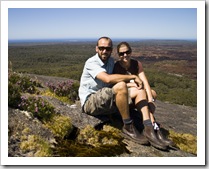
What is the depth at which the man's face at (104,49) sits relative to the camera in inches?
223

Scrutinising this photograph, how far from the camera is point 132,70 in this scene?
238 inches

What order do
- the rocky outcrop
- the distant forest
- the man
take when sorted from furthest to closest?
the distant forest → the man → the rocky outcrop

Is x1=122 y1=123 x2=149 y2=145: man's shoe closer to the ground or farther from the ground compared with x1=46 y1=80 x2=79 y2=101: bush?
closer to the ground

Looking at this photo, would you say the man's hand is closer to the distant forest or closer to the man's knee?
the man's knee

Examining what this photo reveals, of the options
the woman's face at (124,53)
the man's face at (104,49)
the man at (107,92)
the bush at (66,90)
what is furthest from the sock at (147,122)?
the bush at (66,90)

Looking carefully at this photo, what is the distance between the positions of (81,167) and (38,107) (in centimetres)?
140

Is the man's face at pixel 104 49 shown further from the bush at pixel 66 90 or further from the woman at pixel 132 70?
the bush at pixel 66 90

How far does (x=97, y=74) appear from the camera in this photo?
5.61 meters

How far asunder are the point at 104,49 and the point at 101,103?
1.07 metres

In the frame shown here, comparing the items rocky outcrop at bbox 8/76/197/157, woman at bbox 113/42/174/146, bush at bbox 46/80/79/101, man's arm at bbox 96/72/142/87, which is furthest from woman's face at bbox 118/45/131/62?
bush at bbox 46/80/79/101

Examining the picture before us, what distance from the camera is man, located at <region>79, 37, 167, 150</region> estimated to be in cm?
541

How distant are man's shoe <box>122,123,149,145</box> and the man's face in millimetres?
1434

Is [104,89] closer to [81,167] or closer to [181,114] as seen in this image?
[81,167]

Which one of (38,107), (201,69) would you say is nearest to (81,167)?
(38,107)
